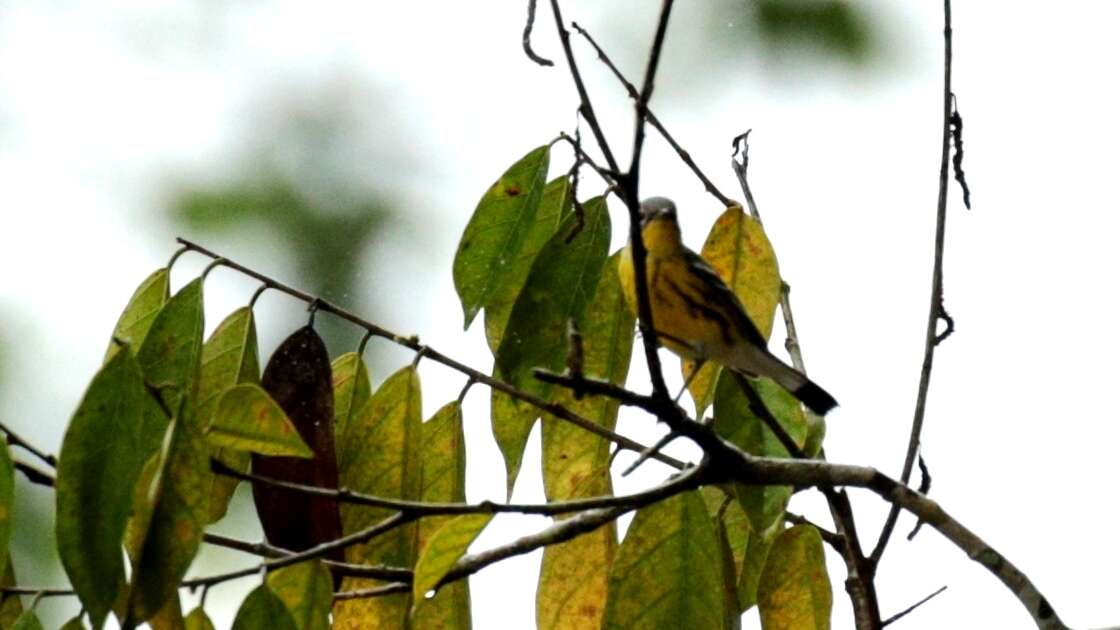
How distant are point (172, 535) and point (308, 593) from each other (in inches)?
11.3

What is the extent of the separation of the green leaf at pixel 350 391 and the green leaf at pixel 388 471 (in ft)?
0.35

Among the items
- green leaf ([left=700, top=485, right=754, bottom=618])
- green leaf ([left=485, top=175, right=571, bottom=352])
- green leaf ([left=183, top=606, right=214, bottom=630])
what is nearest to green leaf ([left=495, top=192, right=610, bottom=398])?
green leaf ([left=485, top=175, right=571, bottom=352])

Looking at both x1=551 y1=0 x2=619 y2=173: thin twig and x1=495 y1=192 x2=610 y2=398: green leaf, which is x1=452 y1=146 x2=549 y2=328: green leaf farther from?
x1=551 y1=0 x2=619 y2=173: thin twig

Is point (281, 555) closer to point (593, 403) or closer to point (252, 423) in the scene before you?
point (252, 423)

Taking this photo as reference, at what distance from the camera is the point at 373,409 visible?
6.92 feet

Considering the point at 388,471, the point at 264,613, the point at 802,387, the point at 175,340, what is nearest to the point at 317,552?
the point at 264,613

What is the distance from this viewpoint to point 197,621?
1875 mm

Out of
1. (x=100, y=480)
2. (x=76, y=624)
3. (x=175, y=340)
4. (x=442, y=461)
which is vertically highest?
(x=175, y=340)

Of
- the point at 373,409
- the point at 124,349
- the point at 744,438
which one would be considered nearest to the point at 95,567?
the point at 124,349

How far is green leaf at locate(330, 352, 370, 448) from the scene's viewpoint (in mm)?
2234

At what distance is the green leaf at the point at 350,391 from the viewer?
7.33 feet

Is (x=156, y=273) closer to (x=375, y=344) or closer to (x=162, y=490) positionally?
(x=162, y=490)

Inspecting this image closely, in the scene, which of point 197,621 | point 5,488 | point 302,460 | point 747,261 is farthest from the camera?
point 747,261

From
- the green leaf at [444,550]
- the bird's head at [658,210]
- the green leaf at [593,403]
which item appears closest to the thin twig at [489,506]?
the green leaf at [444,550]
